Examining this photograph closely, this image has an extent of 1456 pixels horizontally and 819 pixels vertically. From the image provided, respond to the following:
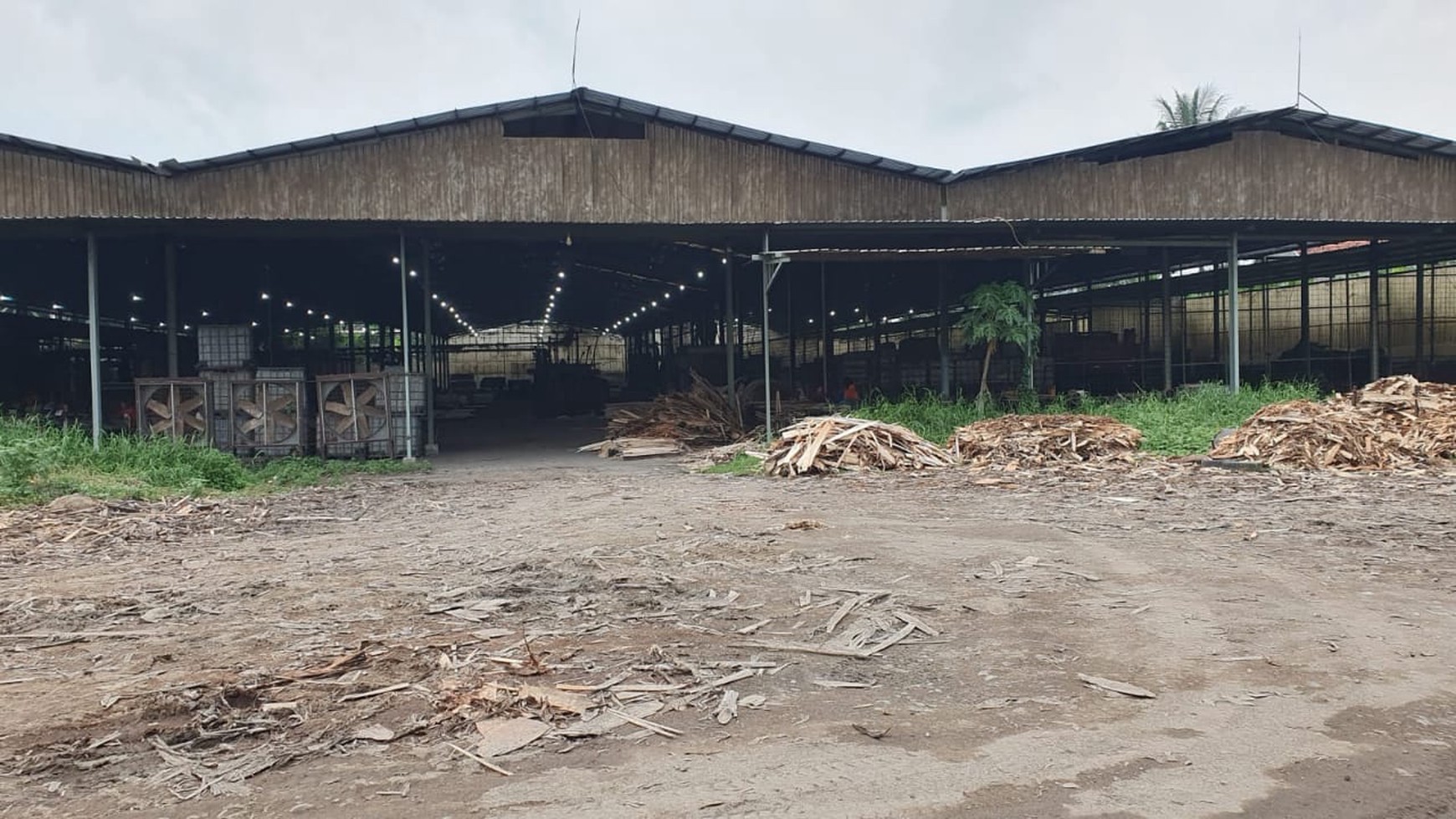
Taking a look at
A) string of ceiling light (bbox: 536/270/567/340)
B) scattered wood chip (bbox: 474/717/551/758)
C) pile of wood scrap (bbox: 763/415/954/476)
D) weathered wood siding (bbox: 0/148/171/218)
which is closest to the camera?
scattered wood chip (bbox: 474/717/551/758)

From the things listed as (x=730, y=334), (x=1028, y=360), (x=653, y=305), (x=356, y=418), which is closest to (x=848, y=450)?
(x=730, y=334)

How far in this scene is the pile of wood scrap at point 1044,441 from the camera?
1464 centimetres

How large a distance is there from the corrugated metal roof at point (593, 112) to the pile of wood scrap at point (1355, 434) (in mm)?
8260

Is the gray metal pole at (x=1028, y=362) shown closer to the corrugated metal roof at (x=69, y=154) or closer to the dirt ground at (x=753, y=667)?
the dirt ground at (x=753, y=667)

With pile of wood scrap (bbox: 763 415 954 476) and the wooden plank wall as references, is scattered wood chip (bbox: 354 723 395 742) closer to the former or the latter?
pile of wood scrap (bbox: 763 415 954 476)

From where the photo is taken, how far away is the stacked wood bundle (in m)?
20.2

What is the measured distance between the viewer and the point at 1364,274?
1117 inches

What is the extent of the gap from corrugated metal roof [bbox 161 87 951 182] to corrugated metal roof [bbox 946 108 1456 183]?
75.0 inches

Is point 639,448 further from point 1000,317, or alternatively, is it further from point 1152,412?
point 1152,412

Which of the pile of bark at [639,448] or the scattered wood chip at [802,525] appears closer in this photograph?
the scattered wood chip at [802,525]

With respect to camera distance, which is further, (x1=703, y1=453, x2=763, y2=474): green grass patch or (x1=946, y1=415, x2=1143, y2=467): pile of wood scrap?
(x1=703, y1=453, x2=763, y2=474): green grass patch

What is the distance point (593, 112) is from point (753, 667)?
15.5 m

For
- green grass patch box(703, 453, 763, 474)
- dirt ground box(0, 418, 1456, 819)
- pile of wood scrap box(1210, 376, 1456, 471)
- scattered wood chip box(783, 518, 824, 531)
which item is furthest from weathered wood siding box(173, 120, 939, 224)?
scattered wood chip box(783, 518, 824, 531)

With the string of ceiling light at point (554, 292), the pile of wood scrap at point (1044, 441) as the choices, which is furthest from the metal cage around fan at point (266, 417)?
the pile of wood scrap at point (1044, 441)
